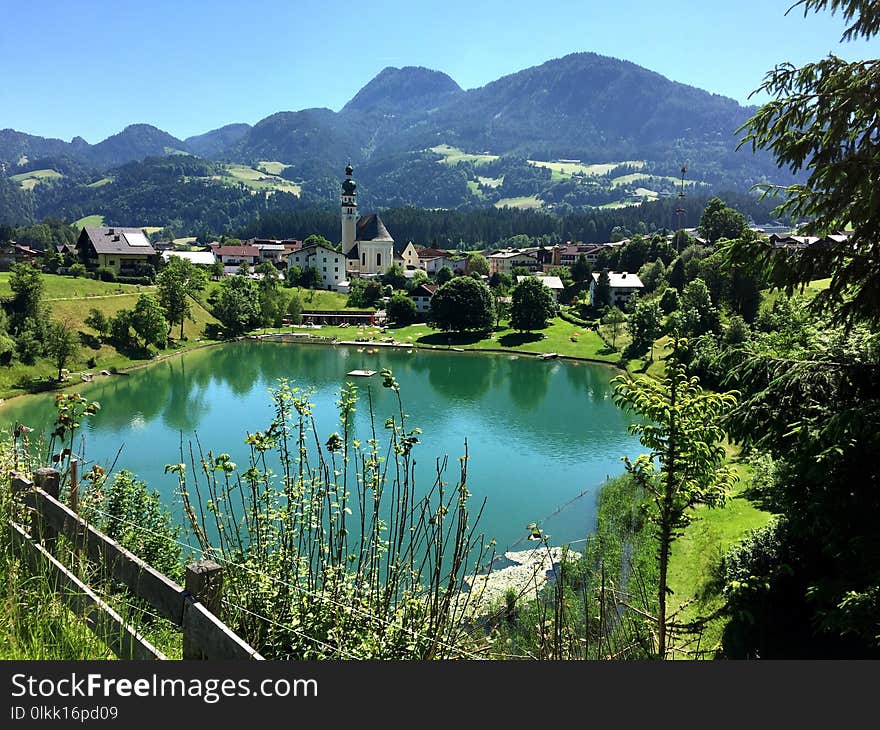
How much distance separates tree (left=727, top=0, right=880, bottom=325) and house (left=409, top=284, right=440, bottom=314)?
204ft

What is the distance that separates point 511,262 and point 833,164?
93795mm

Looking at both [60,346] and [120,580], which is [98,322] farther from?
[120,580]

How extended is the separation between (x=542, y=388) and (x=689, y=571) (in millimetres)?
28063

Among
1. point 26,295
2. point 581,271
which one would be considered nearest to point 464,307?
point 581,271

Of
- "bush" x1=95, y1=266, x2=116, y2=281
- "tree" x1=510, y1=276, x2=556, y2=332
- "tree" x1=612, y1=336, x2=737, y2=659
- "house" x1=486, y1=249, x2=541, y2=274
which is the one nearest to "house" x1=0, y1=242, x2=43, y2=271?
"bush" x1=95, y1=266, x2=116, y2=281

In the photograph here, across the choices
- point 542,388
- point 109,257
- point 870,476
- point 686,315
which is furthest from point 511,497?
point 109,257

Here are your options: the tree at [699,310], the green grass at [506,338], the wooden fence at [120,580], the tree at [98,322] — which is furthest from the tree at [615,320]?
the wooden fence at [120,580]

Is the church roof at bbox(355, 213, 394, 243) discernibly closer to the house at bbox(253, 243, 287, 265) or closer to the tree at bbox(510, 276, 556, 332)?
the house at bbox(253, 243, 287, 265)

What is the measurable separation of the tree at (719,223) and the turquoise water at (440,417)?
26657 millimetres

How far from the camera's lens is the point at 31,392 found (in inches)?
1378

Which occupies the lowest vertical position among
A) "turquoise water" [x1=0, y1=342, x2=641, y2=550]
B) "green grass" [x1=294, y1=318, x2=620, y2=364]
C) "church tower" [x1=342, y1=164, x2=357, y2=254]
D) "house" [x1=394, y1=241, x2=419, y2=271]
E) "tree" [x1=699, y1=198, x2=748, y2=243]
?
"turquoise water" [x1=0, y1=342, x2=641, y2=550]

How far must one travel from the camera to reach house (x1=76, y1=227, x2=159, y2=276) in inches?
2499

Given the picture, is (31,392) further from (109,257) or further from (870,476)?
(870,476)

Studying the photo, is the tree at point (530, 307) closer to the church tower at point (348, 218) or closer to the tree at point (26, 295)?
the tree at point (26, 295)
